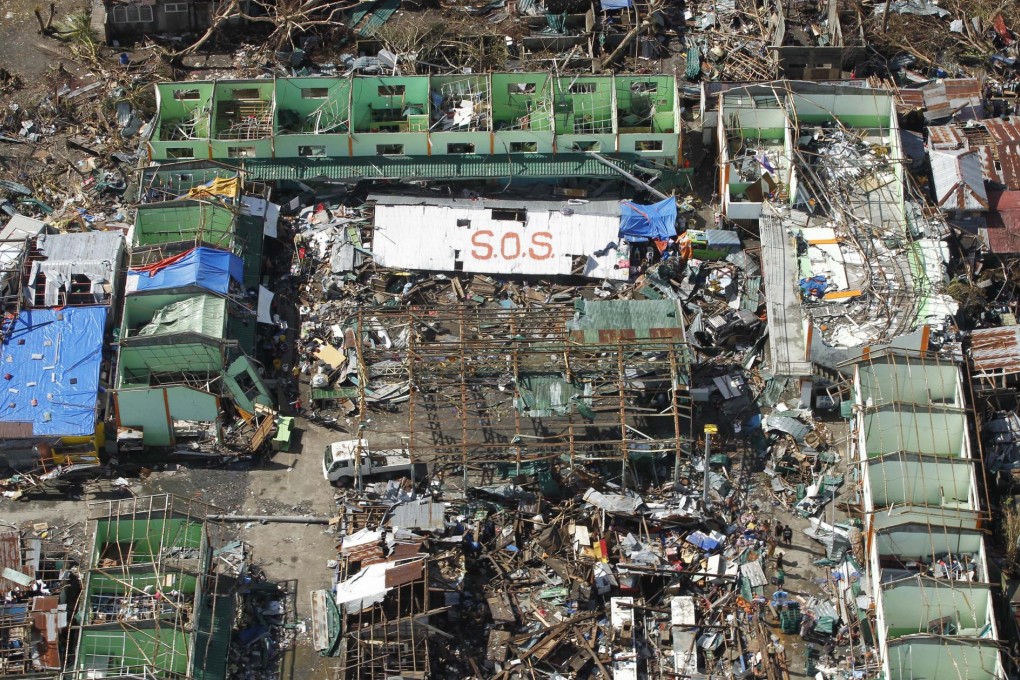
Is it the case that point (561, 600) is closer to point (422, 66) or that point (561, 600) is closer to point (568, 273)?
point (568, 273)

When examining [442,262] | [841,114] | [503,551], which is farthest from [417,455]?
[841,114]

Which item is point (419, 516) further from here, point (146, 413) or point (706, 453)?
point (146, 413)

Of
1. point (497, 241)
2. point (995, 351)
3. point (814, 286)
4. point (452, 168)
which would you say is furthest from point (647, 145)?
point (995, 351)

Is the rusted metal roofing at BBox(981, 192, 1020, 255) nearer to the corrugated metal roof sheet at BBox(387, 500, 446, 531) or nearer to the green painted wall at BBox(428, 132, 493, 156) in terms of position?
the green painted wall at BBox(428, 132, 493, 156)

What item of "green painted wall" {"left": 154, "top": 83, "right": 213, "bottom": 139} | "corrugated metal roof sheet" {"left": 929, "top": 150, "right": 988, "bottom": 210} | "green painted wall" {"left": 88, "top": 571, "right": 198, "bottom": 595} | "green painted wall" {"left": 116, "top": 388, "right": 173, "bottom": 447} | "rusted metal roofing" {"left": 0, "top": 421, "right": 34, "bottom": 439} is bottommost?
"green painted wall" {"left": 88, "top": 571, "right": 198, "bottom": 595}

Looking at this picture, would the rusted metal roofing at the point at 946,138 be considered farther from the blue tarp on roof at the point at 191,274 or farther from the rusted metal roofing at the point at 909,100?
the blue tarp on roof at the point at 191,274

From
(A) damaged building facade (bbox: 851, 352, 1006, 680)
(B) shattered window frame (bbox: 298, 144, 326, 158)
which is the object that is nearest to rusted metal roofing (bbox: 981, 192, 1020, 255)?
(A) damaged building facade (bbox: 851, 352, 1006, 680)

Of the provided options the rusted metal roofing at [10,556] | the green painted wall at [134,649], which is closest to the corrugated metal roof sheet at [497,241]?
the rusted metal roofing at [10,556]
